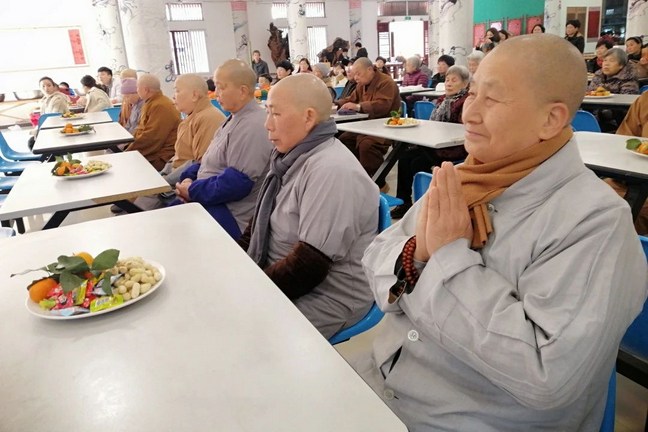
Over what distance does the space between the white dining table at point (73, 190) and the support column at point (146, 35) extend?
19.3 ft

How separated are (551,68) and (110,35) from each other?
9.51 meters

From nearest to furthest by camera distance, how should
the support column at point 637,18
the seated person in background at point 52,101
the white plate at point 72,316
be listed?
the white plate at point 72,316
the seated person in background at point 52,101
the support column at point 637,18

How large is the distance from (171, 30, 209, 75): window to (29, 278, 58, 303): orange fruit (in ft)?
53.9

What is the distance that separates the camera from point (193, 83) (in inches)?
141

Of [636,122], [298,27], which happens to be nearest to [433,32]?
[298,27]

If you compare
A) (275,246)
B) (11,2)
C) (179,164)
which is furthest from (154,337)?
(11,2)

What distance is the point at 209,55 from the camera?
667 inches

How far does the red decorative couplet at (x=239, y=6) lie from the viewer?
16.9 metres

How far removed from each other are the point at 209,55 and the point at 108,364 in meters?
17.2

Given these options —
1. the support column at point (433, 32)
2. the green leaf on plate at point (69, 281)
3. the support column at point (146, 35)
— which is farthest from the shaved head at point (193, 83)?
the support column at point (433, 32)

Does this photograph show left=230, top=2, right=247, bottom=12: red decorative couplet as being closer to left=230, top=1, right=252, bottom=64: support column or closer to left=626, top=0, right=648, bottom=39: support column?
left=230, top=1, right=252, bottom=64: support column

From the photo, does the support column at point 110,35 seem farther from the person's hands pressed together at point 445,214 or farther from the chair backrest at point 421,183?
the person's hands pressed together at point 445,214

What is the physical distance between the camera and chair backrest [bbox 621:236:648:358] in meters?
1.27

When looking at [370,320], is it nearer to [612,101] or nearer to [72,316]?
[72,316]
